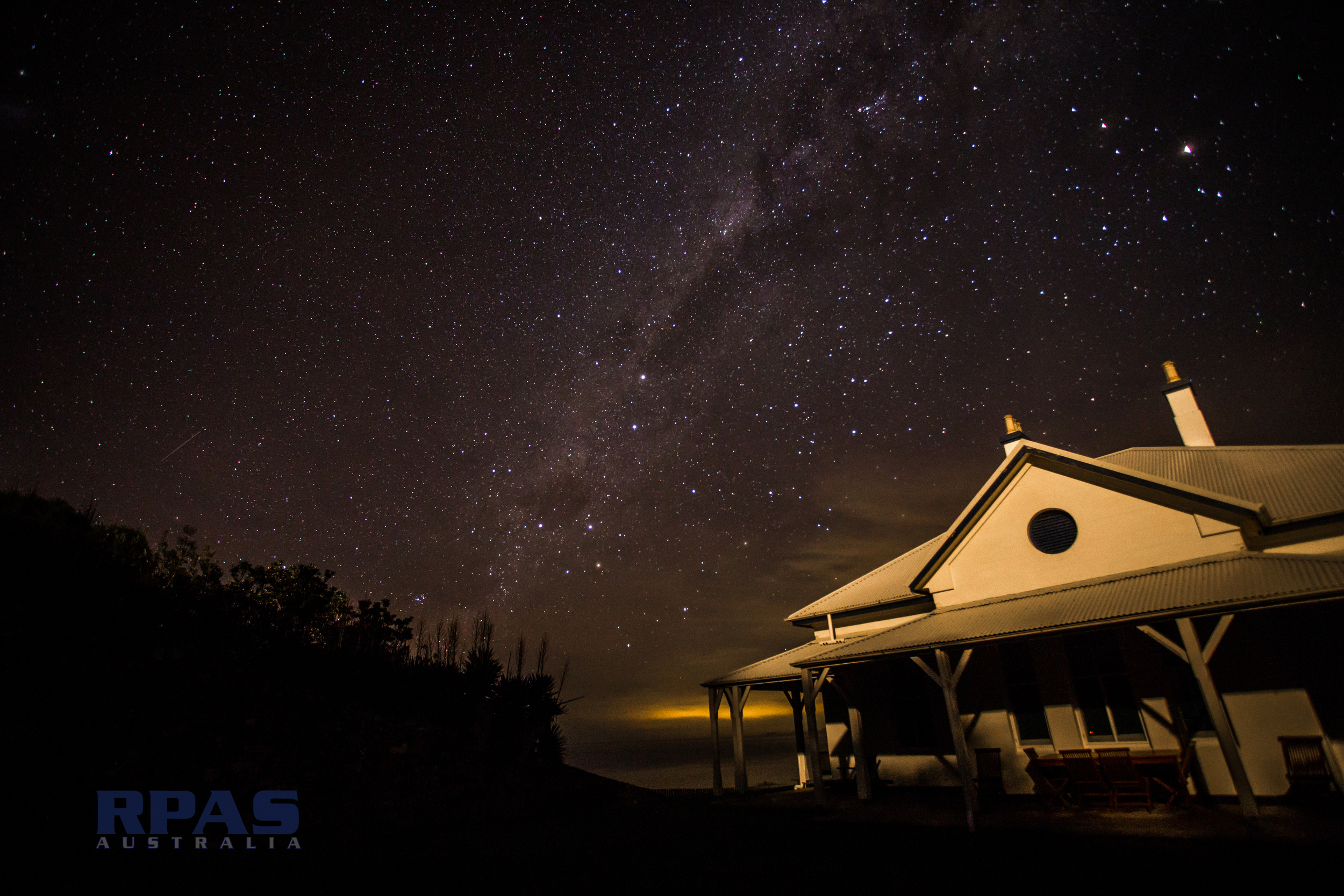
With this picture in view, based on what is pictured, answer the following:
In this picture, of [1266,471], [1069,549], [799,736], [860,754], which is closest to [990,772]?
[860,754]

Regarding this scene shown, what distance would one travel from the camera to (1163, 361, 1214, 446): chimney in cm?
1595

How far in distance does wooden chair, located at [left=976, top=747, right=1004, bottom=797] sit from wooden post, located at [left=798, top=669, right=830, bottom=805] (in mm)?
3259

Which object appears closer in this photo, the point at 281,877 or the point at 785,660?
the point at 281,877

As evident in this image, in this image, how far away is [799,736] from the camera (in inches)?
713

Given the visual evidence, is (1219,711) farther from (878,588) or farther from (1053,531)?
(878,588)

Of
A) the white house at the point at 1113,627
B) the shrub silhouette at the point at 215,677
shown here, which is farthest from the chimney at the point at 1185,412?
the shrub silhouette at the point at 215,677

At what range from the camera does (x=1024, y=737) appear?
12.4 m

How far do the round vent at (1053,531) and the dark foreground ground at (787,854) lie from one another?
4.84 metres

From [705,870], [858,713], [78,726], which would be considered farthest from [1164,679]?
[78,726]

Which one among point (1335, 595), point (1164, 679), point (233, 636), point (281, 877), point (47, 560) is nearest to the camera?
point (281, 877)

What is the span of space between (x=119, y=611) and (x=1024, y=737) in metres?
A: 17.5

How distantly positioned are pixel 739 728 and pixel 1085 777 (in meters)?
7.71

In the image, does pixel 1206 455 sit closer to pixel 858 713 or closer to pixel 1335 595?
pixel 1335 595

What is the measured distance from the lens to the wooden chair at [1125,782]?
31.6 ft
